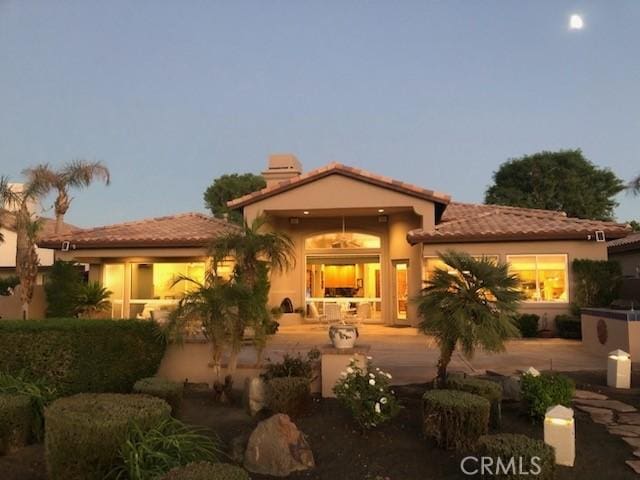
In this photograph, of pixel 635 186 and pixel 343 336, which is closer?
pixel 343 336

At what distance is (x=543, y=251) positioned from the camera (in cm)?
1603

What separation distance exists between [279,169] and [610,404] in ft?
52.9

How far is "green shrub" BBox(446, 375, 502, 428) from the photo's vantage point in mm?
6297

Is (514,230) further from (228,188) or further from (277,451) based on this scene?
(228,188)

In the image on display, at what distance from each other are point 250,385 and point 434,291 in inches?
117

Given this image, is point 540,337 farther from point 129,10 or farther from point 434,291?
point 129,10

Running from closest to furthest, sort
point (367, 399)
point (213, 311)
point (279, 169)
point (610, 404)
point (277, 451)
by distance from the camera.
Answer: point (277, 451), point (367, 399), point (610, 404), point (213, 311), point (279, 169)

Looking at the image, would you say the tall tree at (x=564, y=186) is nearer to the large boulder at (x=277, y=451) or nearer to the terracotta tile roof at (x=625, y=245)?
the terracotta tile roof at (x=625, y=245)

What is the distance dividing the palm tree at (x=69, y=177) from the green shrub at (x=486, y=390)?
18.7 meters

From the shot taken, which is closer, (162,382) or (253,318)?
(162,382)

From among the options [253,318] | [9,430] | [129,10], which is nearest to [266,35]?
[129,10]

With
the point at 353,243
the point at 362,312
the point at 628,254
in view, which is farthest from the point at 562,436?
the point at 628,254

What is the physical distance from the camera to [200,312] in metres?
7.58

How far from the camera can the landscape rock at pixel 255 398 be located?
22.8 feet
